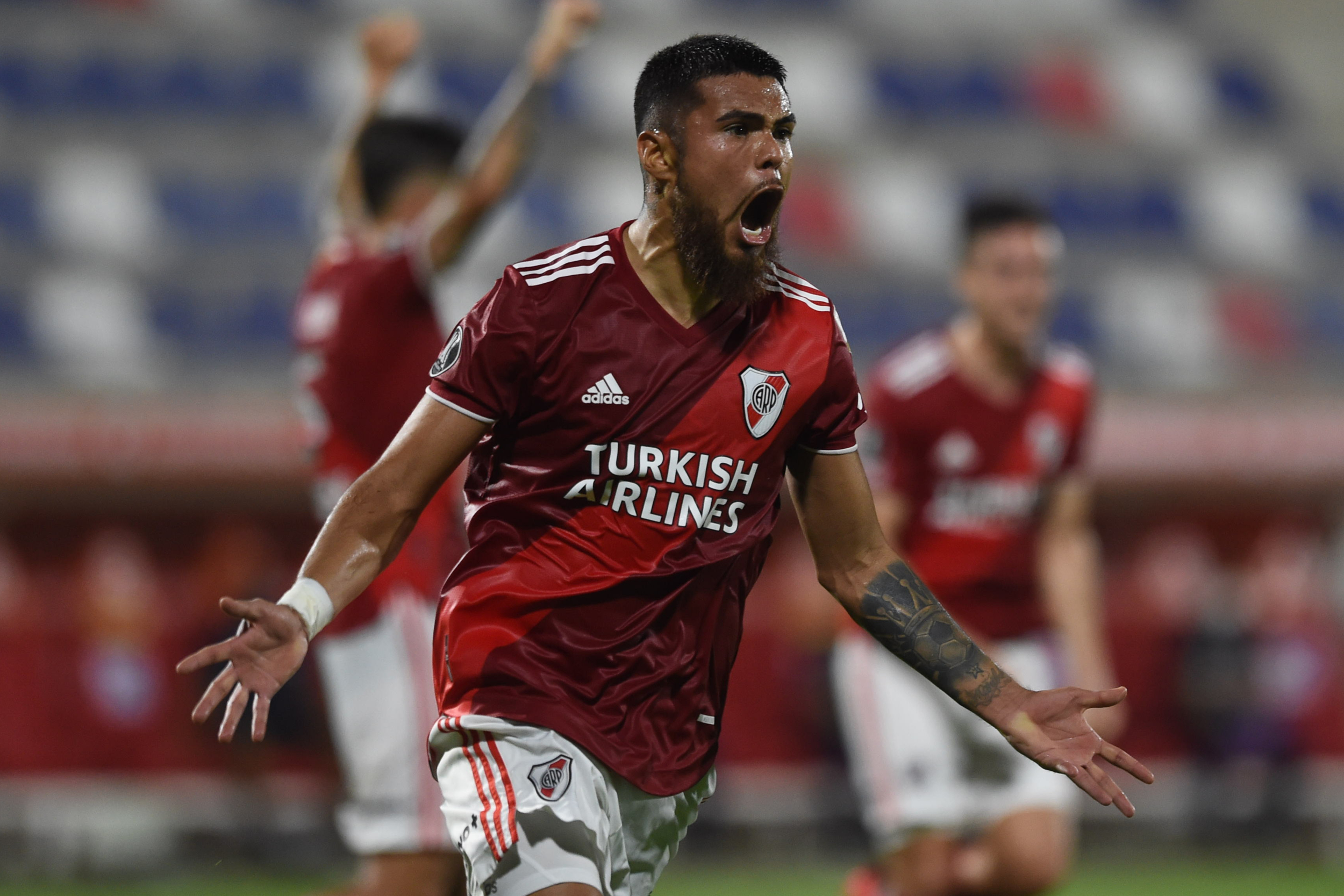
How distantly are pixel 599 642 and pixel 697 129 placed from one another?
3.74ft

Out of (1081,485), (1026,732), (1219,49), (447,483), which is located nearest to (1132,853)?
(1081,485)

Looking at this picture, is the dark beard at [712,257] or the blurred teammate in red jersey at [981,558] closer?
the dark beard at [712,257]

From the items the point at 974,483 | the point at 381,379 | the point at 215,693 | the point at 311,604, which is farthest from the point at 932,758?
the point at 215,693

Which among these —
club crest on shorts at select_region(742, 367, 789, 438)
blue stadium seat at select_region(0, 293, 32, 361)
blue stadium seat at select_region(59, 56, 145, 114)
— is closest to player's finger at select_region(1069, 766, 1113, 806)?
club crest on shorts at select_region(742, 367, 789, 438)

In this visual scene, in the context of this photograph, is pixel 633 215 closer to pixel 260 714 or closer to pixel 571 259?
pixel 571 259

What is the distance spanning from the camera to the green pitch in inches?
430

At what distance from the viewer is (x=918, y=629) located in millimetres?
4039

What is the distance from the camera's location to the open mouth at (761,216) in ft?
12.4

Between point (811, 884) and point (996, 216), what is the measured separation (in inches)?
236

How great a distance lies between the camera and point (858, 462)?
4.05 meters

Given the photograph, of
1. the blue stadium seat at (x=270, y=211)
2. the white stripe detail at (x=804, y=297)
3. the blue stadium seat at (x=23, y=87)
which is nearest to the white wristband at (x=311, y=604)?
the white stripe detail at (x=804, y=297)

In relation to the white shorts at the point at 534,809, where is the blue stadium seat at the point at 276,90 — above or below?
below

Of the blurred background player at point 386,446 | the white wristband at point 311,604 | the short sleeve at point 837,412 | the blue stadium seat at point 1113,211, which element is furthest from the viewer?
the blue stadium seat at point 1113,211

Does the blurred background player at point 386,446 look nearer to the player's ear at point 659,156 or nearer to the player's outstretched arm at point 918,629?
the player's ear at point 659,156
